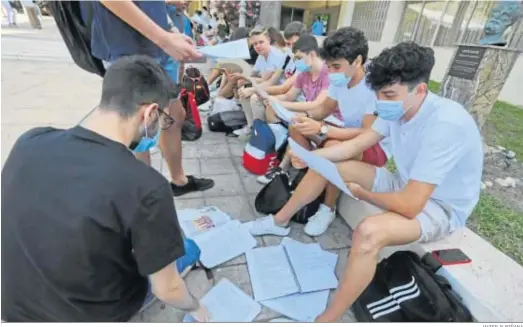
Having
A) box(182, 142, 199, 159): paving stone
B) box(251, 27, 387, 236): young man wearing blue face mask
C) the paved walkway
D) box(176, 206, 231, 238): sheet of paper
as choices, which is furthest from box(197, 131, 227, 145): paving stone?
box(251, 27, 387, 236): young man wearing blue face mask

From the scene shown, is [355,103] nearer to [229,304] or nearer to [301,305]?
[301,305]

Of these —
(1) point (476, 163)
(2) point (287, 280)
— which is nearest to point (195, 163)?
(2) point (287, 280)

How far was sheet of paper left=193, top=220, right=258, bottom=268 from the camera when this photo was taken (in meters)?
1.85

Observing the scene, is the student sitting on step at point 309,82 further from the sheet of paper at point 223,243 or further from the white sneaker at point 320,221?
the sheet of paper at point 223,243

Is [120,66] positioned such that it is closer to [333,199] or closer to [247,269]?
[247,269]

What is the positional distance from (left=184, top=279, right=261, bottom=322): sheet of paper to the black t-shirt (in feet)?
2.18

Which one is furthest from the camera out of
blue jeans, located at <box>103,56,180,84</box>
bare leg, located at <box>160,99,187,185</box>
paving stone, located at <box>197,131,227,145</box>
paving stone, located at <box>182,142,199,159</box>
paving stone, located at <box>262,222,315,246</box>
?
paving stone, located at <box>197,131,227,145</box>

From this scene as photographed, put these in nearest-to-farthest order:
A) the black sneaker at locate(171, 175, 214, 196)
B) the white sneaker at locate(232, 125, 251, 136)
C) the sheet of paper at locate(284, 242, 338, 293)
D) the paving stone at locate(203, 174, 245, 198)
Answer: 1. the sheet of paper at locate(284, 242, 338, 293)
2. the black sneaker at locate(171, 175, 214, 196)
3. the paving stone at locate(203, 174, 245, 198)
4. the white sneaker at locate(232, 125, 251, 136)

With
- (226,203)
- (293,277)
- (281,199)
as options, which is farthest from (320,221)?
(226,203)

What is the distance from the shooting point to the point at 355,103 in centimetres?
226

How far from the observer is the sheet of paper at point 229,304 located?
59.2 inches

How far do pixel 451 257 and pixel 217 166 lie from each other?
212 cm

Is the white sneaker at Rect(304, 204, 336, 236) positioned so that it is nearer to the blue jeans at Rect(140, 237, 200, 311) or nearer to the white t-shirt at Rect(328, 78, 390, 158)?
the white t-shirt at Rect(328, 78, 390, 158)

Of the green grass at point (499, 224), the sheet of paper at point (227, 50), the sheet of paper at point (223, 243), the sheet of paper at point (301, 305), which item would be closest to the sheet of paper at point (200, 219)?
the sheet of paper at point (223, 243)
